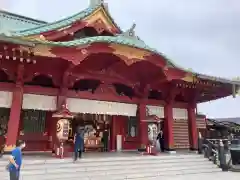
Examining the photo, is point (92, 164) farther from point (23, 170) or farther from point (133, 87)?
point (133, 87)

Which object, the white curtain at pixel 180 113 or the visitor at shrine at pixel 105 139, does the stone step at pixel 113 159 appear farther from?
the visitor at shrine at pixel 105 139

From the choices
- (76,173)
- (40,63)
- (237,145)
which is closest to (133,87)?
(40,63)

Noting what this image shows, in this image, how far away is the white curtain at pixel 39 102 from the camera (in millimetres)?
9150

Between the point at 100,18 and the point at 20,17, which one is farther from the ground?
the point at 20,17

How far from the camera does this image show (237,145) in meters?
12.0

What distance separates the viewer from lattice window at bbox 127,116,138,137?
13430mm

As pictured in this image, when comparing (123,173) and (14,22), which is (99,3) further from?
(123,173)

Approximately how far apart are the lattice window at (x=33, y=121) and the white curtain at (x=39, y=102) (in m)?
1.48

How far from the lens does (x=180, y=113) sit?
13.0 meters

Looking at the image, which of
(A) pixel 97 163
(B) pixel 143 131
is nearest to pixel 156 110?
(B) pixel 143 131

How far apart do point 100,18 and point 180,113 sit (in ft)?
21.7

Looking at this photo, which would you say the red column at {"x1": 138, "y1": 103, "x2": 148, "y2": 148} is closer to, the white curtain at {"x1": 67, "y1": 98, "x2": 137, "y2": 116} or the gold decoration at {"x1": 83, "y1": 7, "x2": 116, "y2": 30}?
the white curtain at {"x1": 67, "y1": 98, "x2": 137, "y2": 116}

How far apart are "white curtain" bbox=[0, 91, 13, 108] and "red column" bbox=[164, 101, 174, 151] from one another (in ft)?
24.4

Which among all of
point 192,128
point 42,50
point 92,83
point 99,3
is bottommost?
point 192,128
